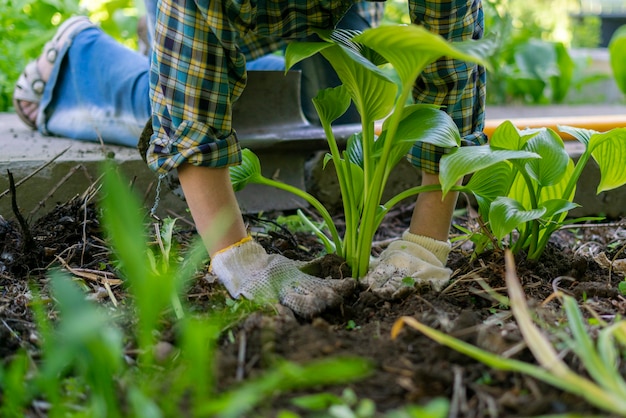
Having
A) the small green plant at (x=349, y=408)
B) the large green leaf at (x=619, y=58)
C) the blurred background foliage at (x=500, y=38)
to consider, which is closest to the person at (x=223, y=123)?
the small green plant at (x=349, y=408)

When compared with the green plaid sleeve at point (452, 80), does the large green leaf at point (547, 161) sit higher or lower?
lower

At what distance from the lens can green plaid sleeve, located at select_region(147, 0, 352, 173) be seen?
1.12 m

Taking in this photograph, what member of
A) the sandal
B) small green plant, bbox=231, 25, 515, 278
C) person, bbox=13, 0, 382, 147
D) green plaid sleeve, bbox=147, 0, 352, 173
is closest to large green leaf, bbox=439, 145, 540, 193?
small green plant, bbox=231, 25, 515, 278

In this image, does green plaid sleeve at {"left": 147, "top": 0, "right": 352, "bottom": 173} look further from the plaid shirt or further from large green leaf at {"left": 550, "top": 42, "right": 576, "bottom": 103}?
large green leaf at {"left": 550, "top": 42, "right": 576, "bottom": 103}

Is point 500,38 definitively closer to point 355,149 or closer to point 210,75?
point 355,149

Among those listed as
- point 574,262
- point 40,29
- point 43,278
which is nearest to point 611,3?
point 40,29

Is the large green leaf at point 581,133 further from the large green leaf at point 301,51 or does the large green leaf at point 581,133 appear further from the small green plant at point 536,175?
the large green leaf at point 301,51

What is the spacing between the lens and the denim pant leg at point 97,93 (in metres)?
1.82

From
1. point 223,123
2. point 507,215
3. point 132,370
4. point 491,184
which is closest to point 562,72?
point 491,184

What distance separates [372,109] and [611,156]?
42 cm

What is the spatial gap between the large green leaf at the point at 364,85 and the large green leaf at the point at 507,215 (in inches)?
9.0

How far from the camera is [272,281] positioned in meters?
1.10

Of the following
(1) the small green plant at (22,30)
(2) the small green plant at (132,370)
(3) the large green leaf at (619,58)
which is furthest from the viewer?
(3) the large green leaf at (619,58)

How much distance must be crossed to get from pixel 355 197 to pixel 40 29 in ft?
7.30
